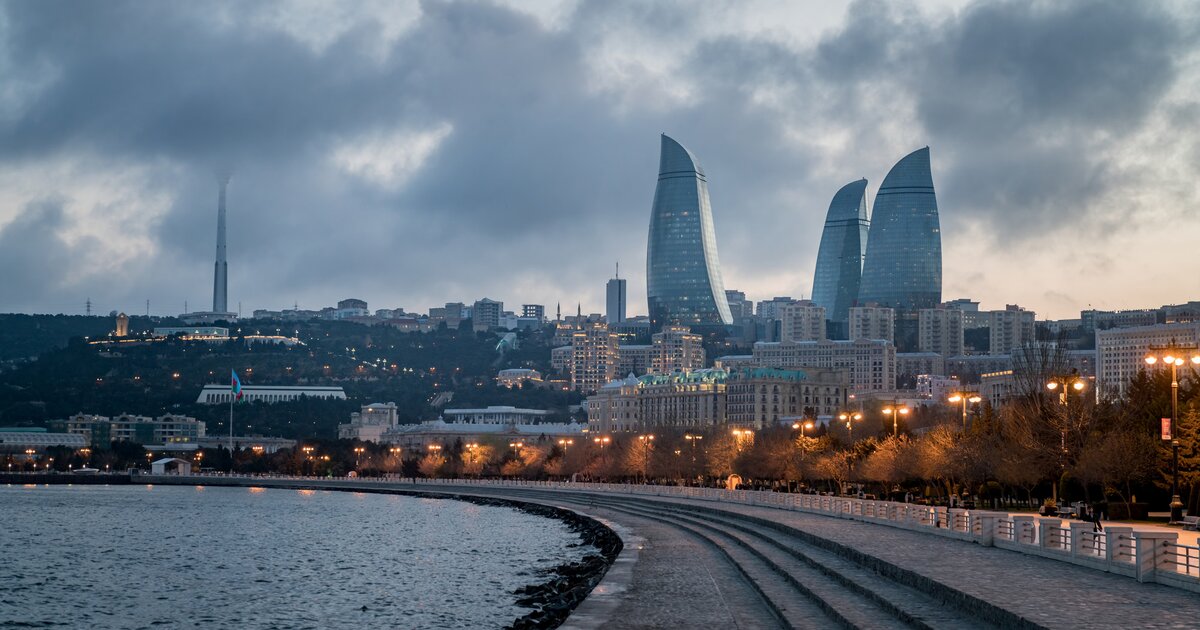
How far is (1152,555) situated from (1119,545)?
7.80 feet

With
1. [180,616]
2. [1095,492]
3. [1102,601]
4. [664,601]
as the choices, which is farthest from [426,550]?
[1102,601]

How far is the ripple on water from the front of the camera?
134ft

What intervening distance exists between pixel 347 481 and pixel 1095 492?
396 ft

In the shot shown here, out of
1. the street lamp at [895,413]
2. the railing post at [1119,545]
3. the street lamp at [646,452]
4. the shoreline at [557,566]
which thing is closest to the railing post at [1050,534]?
the railing post at [1119,545]

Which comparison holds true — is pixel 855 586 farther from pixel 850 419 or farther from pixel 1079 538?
pixel 850 419

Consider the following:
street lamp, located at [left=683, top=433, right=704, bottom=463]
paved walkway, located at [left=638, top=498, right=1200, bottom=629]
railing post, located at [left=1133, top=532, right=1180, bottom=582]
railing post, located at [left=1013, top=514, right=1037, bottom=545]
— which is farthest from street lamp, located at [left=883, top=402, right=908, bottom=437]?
railing post, located at [left=1133, top=532, right=1180, bottom=582]

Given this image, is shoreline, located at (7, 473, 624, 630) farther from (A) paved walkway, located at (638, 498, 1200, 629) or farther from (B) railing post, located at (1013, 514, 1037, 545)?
(B) railing post, located at (1013, 514, 1037, 545)

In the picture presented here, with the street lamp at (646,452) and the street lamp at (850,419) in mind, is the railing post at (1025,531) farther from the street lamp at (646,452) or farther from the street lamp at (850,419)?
the street lamp at (646,452)

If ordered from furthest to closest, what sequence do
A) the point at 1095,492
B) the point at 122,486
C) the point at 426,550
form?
1. the point at 122,486
2. the point at 426,550
3. the point at 1095,492

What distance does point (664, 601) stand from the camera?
32.5m

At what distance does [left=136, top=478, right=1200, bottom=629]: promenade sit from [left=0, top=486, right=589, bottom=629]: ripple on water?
5.34 meters

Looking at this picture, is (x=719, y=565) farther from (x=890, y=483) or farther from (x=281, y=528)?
(x=281, y=528)

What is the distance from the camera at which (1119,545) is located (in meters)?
28.9

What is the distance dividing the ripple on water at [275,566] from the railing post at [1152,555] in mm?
16321
